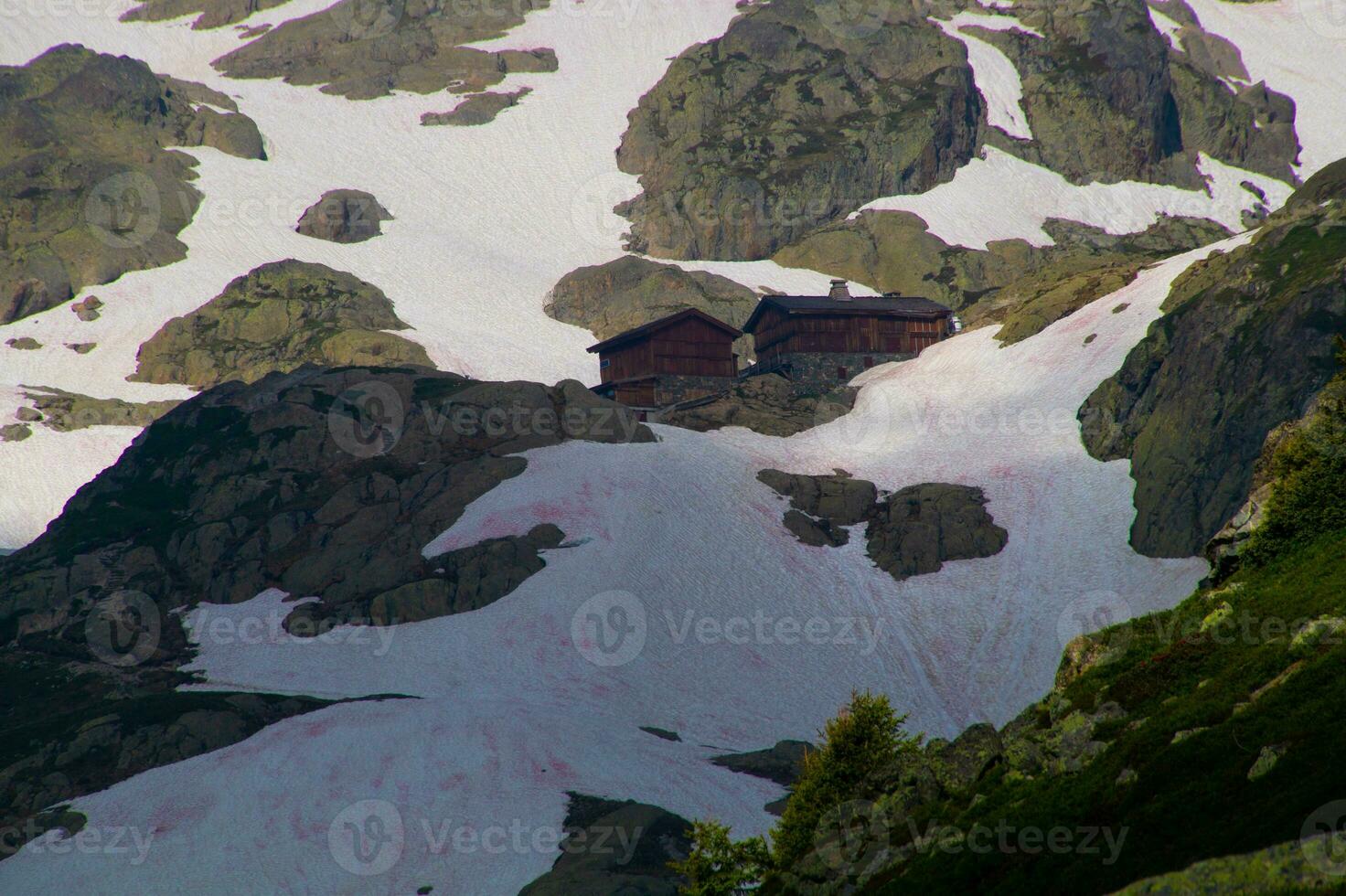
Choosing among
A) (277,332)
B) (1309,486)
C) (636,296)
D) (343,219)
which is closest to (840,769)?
(1309,486)

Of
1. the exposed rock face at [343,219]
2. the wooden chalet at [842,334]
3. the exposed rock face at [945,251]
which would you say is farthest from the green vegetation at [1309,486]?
the exposed rock face at [343,219]

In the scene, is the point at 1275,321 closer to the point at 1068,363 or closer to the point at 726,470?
the point at 1068,363

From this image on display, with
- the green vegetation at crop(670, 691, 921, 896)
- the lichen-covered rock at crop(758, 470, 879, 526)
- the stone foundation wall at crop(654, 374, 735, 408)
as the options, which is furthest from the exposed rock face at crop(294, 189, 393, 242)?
the green vegetation at crop(670, 691, 921, 896)

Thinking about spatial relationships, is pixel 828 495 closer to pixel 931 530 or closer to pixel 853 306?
pixel 931 530

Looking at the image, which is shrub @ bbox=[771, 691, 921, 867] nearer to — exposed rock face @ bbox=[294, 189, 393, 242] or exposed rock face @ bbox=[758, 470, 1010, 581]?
exposed rock face @ bbox=[758, 470, 1010, 581]

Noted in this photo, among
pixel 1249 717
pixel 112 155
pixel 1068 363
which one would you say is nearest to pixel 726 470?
pixel 1068 363

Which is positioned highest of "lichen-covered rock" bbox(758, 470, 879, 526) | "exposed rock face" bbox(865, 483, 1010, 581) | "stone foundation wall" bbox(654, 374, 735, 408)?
"stone foundation wall" bbox(654, 374, 735, 408)
